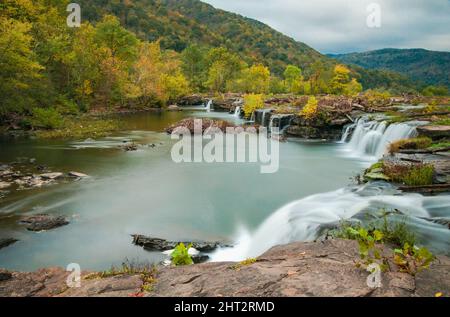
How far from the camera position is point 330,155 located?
2220 centimetres

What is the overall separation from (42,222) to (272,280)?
863 centimetres

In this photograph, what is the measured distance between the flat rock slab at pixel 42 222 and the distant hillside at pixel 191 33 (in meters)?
119

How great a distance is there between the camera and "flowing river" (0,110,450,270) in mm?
9336

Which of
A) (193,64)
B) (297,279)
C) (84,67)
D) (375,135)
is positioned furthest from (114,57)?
(297,279)

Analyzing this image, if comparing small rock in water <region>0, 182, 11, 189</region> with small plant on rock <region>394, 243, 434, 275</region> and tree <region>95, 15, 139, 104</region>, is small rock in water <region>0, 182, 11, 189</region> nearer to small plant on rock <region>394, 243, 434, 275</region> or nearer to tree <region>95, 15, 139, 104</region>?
small plant on rock <region>394, 243, 434, 275</region>

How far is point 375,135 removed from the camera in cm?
2203

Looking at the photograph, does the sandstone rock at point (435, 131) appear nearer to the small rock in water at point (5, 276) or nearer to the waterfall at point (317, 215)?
the waterfall at point (317, 215)

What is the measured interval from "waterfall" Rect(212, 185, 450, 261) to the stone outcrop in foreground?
2.63 m

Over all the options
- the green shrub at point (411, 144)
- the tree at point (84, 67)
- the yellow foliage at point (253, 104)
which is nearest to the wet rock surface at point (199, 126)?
the yellow foliage at point (253, 104)

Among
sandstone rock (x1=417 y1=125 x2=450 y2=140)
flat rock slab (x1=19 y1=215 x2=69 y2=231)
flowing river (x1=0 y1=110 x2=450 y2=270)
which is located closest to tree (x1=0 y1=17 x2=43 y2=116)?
flowing river (x1=0 y1=110 x2=450 y2=270)

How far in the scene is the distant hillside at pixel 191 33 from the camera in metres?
129

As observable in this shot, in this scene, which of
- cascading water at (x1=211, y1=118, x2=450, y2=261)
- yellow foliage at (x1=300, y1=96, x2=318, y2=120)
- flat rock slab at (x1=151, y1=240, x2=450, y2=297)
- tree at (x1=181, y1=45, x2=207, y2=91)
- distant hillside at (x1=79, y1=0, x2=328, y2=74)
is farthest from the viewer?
distant hillside at (x1=79, y1=0, x2=328, y2=74)
